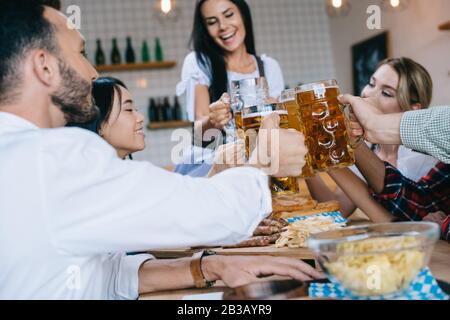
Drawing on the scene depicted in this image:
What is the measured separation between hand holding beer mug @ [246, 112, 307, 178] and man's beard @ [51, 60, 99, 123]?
39 cm

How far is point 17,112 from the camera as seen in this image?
41.2 inches

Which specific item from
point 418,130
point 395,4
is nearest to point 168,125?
point 395,4

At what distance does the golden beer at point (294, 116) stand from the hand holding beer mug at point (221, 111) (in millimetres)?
234

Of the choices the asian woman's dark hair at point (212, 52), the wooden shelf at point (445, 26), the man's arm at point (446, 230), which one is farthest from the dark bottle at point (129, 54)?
the man's arm at point (446, 230)

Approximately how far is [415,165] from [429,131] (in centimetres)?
120

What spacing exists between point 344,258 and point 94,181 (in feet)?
1.39

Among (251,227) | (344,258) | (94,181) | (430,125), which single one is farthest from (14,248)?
(430,125)

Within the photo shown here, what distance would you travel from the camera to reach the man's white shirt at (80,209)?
88cm

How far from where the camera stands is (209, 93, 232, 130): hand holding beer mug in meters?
1.67

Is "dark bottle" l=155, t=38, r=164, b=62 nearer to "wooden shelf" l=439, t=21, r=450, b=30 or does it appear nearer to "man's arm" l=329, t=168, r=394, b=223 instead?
"wooden shelf" l=439, t=21, r=450, b=30

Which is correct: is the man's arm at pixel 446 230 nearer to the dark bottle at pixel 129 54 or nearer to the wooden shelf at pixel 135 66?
the wooden shelf at pixel 135 66

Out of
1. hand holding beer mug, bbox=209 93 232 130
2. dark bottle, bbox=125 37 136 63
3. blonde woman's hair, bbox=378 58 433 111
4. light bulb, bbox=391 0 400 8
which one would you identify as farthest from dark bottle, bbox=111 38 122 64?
hand holding beer mug, bbox=209 93 232 130
